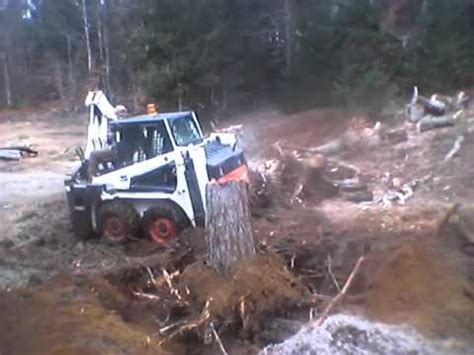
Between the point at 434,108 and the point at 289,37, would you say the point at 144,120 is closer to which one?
the point at 434,108

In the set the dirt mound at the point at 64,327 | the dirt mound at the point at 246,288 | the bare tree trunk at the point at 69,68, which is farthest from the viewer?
the bare tree trunk at the point at 69,68

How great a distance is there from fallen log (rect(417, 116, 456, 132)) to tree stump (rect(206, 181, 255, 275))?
10.3 meters

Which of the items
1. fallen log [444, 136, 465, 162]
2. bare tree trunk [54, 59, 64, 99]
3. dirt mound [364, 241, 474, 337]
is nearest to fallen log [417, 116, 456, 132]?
fallen log [444, 136, 465, 162]

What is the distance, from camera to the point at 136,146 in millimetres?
10281

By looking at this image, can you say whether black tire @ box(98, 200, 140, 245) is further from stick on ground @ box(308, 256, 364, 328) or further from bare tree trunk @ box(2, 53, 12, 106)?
bare tree trunk @ box(2, 53, 12, 106)

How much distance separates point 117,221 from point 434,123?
919 cm

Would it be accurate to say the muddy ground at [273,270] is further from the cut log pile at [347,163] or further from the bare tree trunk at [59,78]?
the bare tree trunk at [59,78]

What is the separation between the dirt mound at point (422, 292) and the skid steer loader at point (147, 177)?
313 centimetres

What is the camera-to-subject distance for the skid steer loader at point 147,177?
9.77m

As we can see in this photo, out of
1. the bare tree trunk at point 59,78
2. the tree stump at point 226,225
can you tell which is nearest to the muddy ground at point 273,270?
the tree stump at point 226,225

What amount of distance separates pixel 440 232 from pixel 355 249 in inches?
42.7

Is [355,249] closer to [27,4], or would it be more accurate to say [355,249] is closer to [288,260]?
[288,260]

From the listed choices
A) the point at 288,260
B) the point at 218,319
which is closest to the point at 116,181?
the point at 288,260

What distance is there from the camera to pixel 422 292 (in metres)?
6.84
